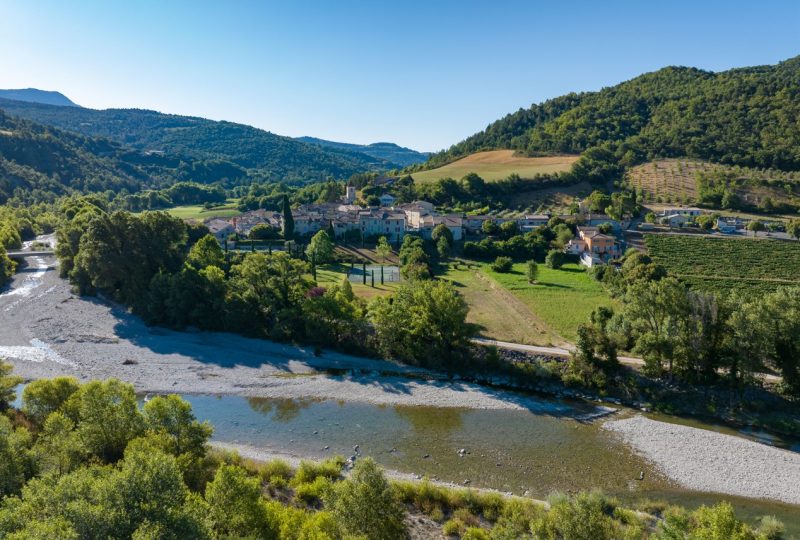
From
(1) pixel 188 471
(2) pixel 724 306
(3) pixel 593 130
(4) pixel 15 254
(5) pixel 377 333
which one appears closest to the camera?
(1) pixel 188 471

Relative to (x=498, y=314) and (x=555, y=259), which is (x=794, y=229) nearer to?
(x=555, y=259)

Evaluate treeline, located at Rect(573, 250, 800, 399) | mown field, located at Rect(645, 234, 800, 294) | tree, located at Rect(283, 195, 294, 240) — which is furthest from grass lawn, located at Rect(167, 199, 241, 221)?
treeline, located at Rect(573, 250, 800, 399)

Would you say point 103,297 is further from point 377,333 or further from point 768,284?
point 768,284

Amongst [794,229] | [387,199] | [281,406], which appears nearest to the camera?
[281,406]

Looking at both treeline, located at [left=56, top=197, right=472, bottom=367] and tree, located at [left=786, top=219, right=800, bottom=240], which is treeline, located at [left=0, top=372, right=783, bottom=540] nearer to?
treeline, located at [left=56, top=197, right=472, bottom=367]

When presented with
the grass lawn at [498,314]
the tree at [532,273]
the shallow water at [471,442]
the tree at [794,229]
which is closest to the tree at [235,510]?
the shallow water at [471,442]

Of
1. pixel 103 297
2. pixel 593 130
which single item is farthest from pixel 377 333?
pixel 593 130

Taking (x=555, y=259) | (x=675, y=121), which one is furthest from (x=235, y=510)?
(x=675, y=121)
